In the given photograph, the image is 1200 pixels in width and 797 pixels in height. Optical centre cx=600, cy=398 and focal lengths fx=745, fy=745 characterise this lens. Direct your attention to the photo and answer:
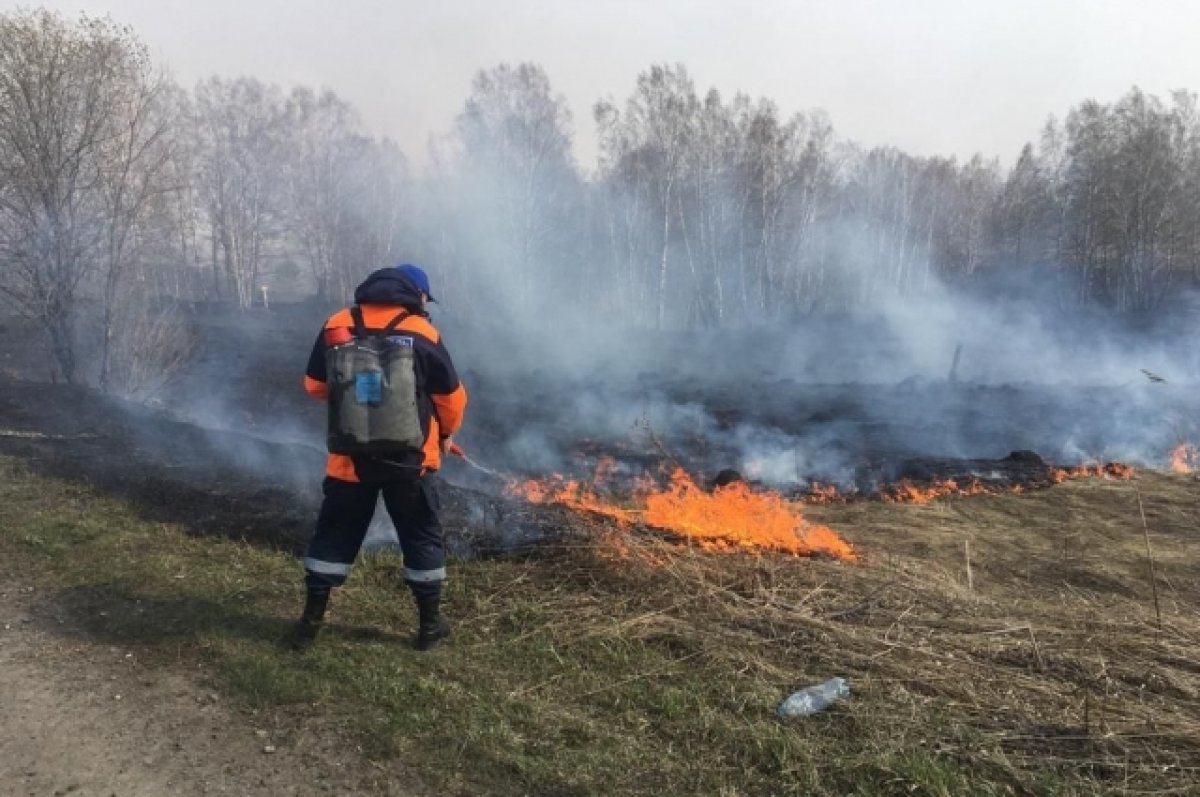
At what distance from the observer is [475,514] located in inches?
221

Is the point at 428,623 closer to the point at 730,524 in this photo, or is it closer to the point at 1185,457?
the point at 730,524

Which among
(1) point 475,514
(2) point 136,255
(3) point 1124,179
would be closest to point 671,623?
(1) point 475,514

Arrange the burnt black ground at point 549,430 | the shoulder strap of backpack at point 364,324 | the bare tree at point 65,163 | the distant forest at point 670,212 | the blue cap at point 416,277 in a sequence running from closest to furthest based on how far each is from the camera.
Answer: the shoulder strap of backpack at point 364,324, the blue cap at point 416,277, the burnt black ground at point 549,430, the bare tree at point 65,163, the distant forest at point 670,212

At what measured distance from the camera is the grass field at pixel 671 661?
294cm

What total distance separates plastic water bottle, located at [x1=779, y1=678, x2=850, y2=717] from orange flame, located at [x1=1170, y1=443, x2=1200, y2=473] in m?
12.8

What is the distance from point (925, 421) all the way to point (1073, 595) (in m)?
10.7

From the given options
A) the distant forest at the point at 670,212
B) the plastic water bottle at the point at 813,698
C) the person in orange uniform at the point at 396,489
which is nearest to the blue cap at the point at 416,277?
the person in orange uniform at the point at 396,489

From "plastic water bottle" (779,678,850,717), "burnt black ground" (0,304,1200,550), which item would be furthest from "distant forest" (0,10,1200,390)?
"plastic water bottle" (779,678,850,717)

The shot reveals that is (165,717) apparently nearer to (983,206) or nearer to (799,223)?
(799,223)

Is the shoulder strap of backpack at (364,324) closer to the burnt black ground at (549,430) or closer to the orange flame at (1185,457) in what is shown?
the burnt black ground at (549,430)

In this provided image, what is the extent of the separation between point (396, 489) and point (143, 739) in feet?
4.91

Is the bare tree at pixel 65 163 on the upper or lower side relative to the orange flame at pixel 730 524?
upper

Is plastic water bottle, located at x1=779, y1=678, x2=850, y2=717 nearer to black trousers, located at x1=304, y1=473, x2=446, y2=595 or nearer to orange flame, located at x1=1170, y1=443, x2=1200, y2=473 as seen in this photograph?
black trousers, located at x1=304, y1=473, x2=446, y2=595

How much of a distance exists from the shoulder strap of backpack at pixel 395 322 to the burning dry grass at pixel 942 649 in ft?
6.01
